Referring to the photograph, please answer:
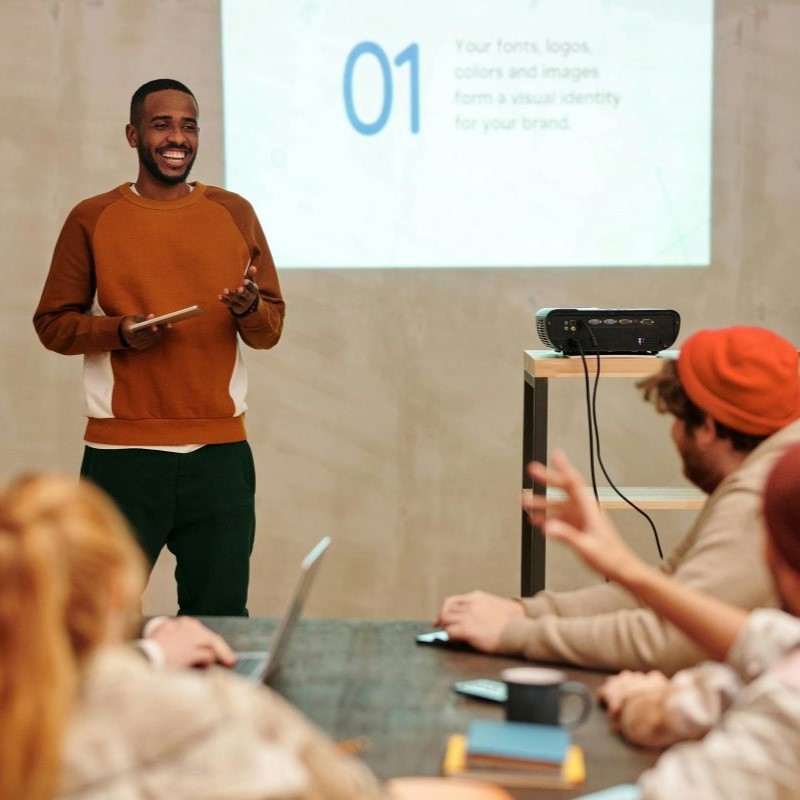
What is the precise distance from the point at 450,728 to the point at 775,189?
3.04 metres

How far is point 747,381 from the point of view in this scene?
6.02 feet

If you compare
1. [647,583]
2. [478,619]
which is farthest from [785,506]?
[478,619]

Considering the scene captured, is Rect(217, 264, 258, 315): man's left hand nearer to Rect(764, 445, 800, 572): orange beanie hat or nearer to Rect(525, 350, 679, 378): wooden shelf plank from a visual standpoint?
Rect(525, 350, 679, 378): wooden shelf plank

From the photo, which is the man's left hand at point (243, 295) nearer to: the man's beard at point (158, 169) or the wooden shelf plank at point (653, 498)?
the man's beard at point (158, 169)

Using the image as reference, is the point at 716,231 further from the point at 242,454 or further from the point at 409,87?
the point at 242,454

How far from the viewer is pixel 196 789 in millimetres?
952

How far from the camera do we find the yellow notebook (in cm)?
137

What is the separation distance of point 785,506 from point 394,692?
65 cm

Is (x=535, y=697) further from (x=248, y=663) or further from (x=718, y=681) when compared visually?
(x=248, y=663)

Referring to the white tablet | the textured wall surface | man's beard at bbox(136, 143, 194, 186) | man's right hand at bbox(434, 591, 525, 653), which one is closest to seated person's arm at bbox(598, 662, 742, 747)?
man's right hand at bbox(434, 591, 525, 653)

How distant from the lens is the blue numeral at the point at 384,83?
3990mm

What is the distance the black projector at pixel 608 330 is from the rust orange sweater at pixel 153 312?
2.27 ft

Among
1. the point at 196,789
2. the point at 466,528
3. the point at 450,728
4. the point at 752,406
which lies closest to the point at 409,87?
the point at 466,528

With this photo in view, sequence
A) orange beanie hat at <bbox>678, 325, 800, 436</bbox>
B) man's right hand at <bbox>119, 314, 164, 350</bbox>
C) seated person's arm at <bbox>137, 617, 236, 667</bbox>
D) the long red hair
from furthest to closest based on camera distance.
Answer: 1. man's right hand at <bbox>119, 314, 164, 350</bbox>
2. orange beanie hat at <bbox>678, 325, 800, 436</bbox>
3. seated person's arm at <bbox>137, 617, 236, 667</bbox>
4. the long red hair
